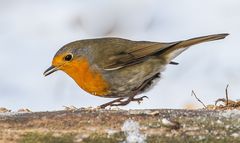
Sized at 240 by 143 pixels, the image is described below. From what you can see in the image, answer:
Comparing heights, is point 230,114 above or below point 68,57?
below

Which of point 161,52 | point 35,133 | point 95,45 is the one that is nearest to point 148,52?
point 161,52

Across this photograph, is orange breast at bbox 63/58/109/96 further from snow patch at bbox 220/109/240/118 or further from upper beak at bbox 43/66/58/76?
snow patch at bbox 220/109/240/118

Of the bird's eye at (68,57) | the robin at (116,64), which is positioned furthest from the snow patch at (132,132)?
the bird's eye at (68,57)

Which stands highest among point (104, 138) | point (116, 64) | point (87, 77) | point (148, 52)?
point (148, 52)

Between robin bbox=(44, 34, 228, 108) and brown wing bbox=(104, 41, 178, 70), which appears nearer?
robin bbox=(44, 34, 228, 108)

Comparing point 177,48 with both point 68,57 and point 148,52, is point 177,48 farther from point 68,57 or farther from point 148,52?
point 68,57

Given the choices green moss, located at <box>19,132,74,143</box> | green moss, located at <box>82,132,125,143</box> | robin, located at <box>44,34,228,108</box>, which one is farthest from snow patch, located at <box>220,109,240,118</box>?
robin, located at <box>44,34,228,108</box>

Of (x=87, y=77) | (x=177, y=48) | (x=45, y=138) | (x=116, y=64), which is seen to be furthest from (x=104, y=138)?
(x=177, y=48)
